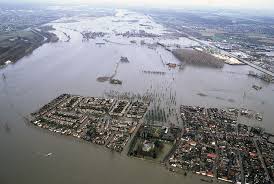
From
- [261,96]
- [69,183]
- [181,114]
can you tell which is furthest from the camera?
[261,96]

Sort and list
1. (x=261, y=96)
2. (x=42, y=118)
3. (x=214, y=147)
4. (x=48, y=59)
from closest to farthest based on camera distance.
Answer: (x=214, y=147)
(x=42, y=118)
(x=261, y=96)
(x=48, y=59)

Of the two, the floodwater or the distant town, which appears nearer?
the floodwater

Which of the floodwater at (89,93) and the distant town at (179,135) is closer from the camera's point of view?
the floodwater at (89,93)

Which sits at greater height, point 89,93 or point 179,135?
point 89,93

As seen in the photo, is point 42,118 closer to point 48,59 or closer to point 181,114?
point 181,114

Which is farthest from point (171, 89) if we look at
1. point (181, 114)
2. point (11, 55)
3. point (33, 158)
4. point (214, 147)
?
point (11, 55)

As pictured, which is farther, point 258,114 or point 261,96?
point 261,96

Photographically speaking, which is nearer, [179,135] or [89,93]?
[179,135]
